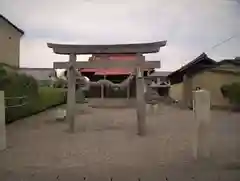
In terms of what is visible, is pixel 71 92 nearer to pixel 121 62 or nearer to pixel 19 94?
pixel 121 62

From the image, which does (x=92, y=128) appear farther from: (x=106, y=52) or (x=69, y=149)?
(x=69, y=149)

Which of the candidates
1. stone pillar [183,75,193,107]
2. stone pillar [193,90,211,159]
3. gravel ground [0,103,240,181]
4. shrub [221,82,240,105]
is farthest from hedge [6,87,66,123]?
shrub [221,82,240,105]

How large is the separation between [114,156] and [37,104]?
25.3ft

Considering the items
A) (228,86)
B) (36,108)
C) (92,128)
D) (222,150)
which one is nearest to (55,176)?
(222,150)

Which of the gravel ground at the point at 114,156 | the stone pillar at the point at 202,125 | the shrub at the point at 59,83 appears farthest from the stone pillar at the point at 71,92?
the shrub at the point at 59,83

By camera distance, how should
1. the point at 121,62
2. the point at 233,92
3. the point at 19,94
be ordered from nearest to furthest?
the point at 121,62 → the point at 19,94 → the point at 233,92

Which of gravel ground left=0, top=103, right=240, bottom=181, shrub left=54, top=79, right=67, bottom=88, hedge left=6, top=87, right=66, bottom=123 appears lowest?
gravel ground left=0, top=103, right=240, bottom=181

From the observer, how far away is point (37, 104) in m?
11.8

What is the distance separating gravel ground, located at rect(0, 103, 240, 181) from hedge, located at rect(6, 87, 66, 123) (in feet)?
6.65

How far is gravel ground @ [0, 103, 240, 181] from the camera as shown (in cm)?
355

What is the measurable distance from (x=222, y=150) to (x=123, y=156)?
136cm

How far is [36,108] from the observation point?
11570mm

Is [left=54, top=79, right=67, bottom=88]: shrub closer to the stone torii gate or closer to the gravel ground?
the stone torii gate

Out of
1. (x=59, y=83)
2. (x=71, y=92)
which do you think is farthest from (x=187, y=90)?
(x=71, y=92)
